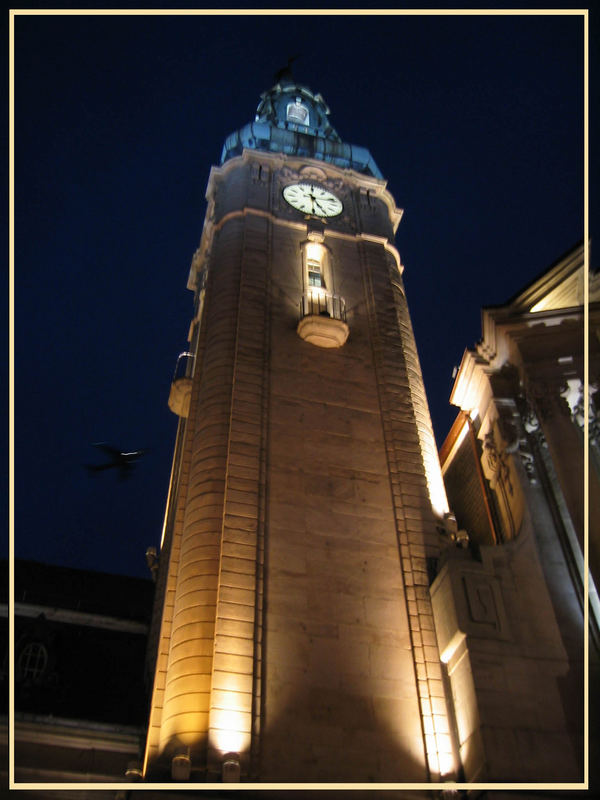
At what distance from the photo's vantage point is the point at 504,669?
56.5 feet

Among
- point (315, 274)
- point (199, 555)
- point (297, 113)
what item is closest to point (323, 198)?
point (315, 274)

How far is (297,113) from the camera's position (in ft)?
157

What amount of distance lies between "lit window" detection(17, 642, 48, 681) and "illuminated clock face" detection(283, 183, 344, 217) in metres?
20.3

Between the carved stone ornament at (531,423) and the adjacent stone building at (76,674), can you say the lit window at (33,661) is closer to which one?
the adjacent stone building at (76,674)

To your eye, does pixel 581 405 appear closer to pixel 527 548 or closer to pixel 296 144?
pixel 527 548

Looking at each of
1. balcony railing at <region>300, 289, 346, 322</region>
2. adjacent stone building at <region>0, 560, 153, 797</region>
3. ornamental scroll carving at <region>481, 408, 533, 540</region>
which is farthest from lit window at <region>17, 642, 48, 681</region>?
ornamental scroll carving at <region>481, 408, 533, 540</region>

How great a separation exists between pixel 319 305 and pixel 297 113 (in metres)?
24.3

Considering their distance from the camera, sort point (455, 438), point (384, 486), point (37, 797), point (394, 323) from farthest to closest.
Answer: point (455, 438) → point (394, 323) → point (384, 486) → point (37, 797)

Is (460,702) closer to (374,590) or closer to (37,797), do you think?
(374,590)

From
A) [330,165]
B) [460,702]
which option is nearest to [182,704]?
[460,702]

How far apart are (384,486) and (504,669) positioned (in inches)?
259

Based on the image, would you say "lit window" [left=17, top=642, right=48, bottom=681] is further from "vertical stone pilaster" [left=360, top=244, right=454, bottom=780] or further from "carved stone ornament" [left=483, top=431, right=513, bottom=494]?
"carved stone ornament" [left=483, top=431, right=513, bottom=494]

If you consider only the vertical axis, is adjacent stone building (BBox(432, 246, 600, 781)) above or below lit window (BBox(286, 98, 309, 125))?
below

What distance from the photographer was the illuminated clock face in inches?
1323
